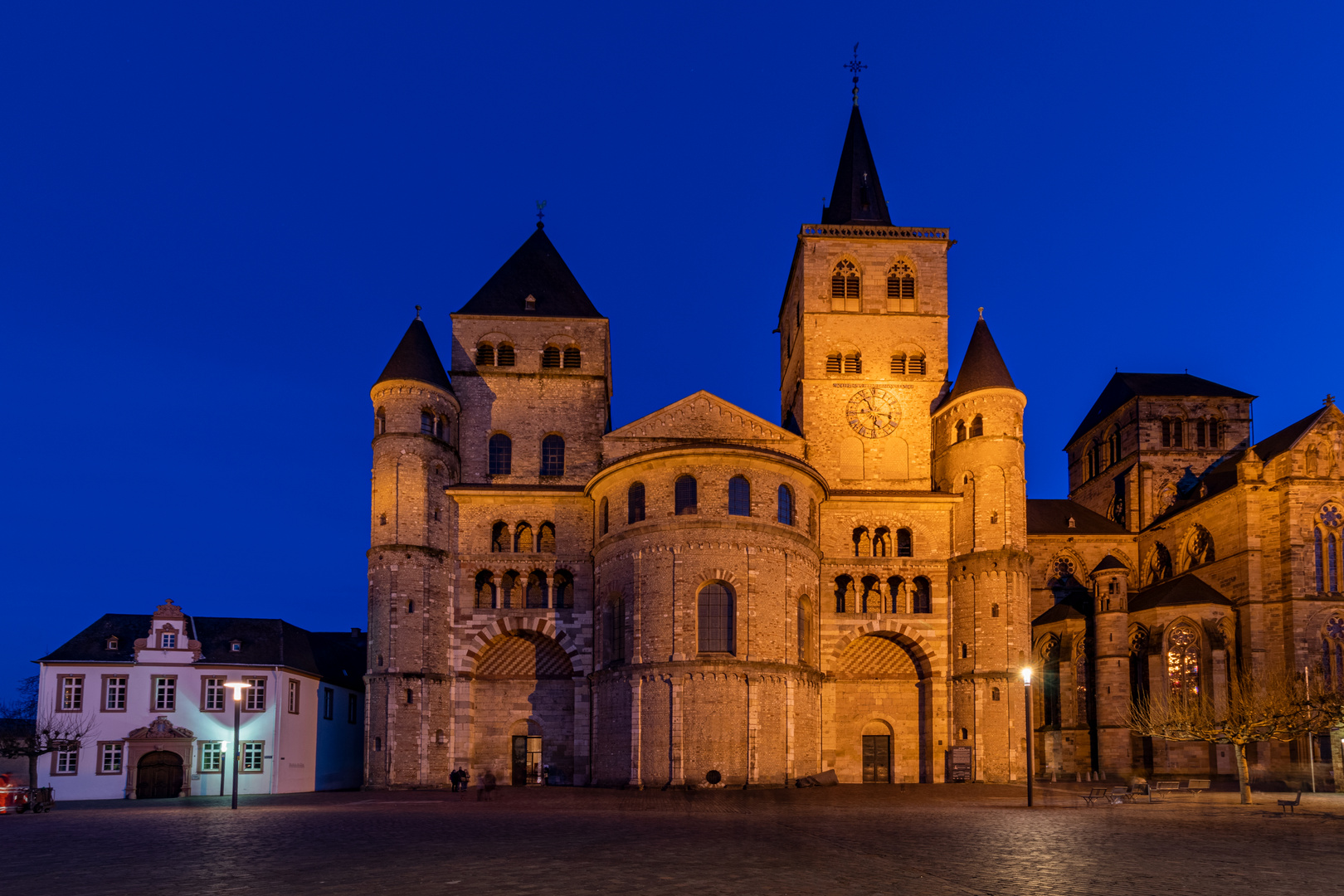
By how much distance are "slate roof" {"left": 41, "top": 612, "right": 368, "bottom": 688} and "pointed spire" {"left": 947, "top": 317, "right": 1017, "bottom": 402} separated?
33109 mm

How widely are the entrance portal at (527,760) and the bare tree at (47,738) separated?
58.4 feet

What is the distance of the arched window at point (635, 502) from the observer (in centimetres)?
4616

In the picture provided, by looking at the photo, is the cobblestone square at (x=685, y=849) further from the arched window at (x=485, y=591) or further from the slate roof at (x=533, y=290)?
the slate roof at (x=533, y=290)

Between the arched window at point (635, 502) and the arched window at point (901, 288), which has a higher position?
the arched window at point (901, 288)

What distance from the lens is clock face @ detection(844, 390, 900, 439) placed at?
54.6 metres

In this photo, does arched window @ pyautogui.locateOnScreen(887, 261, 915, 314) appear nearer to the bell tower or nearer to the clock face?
the bell tower

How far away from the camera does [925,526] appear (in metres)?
51.5

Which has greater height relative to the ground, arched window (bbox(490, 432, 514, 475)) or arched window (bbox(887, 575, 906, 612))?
arched window (bbox(490, 432, 514, 475))

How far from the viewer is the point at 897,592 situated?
51.2 m

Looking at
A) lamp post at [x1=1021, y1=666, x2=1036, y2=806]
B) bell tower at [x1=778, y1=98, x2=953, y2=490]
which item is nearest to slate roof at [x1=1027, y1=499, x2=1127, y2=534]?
bell tower at [x1=778, y1=98, x2=953, y2=490]

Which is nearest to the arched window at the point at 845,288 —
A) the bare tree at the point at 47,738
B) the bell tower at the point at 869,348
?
the bell tower at the point at 869,348

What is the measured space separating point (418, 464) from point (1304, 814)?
1395 inches

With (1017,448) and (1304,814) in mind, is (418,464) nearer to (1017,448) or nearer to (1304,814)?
(1017,448)

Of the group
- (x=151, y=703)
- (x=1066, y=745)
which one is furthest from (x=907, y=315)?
(x=151, y=703)
